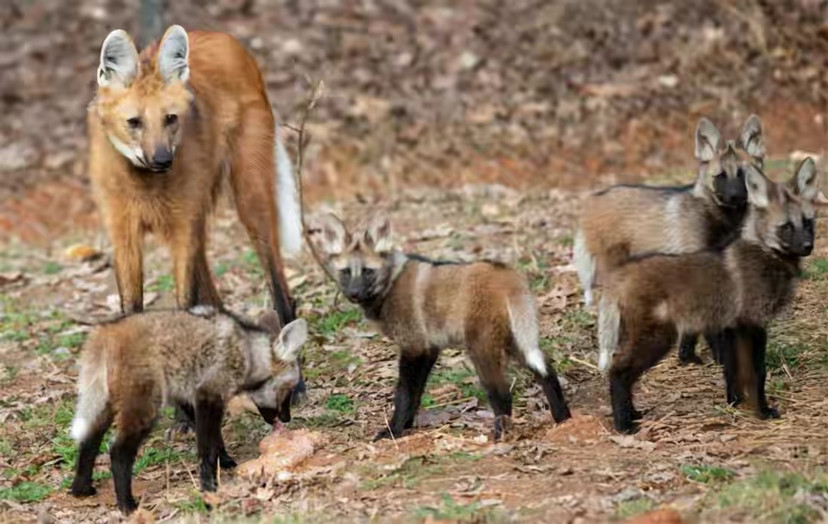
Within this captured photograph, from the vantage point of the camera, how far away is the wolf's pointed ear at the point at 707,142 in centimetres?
632

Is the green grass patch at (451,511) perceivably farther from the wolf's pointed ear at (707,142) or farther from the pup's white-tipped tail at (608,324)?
the wolf's pointed ear at (707,142)

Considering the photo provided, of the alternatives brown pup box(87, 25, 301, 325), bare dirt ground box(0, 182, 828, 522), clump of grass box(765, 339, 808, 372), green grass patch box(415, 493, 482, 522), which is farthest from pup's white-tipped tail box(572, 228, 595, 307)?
green grass patch box(415, 493, 482, 522)

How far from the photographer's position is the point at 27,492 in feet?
18.2

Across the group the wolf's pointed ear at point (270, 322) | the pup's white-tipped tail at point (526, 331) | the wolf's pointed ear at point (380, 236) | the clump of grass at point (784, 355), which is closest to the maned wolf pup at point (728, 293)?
the pup's white-tipped tail at point (526, 331)

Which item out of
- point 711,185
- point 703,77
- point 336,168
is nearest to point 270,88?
point 336,168

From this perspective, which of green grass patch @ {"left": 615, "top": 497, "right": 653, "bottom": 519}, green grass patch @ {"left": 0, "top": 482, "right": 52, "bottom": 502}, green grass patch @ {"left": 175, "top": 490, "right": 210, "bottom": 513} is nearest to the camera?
green grass patch @ {"left": 615, "top": 497, "right": 653, "bottom": 519}

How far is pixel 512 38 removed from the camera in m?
14.3

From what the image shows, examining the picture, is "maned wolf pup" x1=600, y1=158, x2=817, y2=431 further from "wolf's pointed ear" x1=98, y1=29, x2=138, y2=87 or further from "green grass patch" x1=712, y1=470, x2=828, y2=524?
"wolf's pointed ear" x1=98, y1=29, x2=138, y2=87

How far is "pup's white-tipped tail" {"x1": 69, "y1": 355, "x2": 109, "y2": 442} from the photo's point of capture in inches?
207

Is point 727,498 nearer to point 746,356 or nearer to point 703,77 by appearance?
point 746,356

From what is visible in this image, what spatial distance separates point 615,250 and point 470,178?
6.15 m

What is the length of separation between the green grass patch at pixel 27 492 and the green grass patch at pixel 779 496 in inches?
120

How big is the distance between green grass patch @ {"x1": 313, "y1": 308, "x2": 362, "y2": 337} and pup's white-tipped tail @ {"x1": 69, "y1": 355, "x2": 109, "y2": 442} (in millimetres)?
2324

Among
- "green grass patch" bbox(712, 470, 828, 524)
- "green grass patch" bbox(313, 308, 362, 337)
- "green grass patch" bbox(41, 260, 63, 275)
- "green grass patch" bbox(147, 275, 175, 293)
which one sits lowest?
"green grass patch" bbox(712, 470, 828, 524)
